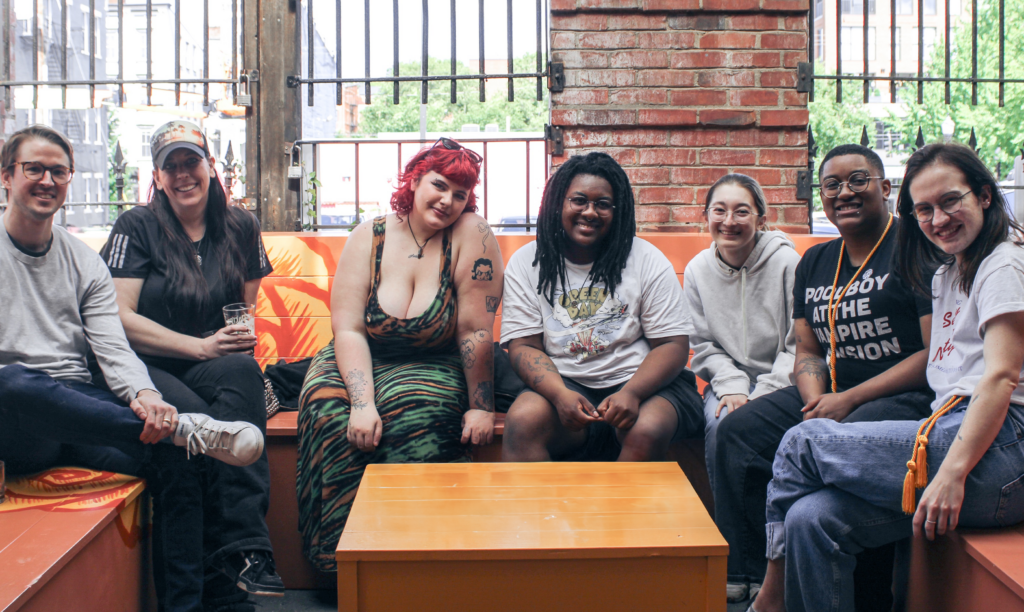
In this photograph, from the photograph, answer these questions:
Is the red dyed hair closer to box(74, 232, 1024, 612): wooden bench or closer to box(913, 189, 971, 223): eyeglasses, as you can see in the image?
box(74, 232, 1024, 612): wooden bench

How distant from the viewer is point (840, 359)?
8.21 ft

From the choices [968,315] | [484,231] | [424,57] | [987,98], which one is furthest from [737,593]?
[987,98]

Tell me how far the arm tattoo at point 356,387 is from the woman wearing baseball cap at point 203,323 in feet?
1.01

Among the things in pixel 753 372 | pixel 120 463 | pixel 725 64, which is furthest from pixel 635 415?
pixel 725 64

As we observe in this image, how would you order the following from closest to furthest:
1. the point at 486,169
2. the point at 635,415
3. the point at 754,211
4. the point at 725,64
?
the point at 635,415 → the point at 754,211 → the point at 725,64 → the point at 486,169

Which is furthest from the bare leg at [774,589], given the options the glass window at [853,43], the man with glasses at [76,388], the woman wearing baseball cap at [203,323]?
the glass window at [853,43]

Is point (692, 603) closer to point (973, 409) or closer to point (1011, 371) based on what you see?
point (973, 409)

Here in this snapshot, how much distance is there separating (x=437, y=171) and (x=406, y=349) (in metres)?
0.69

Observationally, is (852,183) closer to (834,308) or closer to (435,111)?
(834,308)

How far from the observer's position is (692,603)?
1.72m

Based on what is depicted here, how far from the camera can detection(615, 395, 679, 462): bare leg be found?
250 cm

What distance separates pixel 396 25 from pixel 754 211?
2263 millimetres

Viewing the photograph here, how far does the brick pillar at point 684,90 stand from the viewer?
3.81 metres

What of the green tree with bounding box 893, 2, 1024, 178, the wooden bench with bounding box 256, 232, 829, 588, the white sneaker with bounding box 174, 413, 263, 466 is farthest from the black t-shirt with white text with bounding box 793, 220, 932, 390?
the green tree with bounding box 893, 2, 1024, 178
